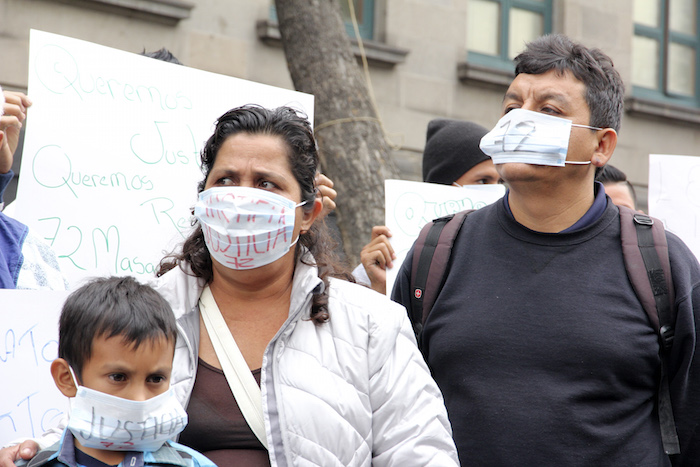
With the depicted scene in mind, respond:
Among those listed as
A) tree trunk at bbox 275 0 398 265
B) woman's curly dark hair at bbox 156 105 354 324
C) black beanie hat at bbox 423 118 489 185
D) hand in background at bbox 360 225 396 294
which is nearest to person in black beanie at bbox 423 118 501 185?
black beanie hat at bbox 423 118 489 185

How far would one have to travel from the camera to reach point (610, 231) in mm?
2986

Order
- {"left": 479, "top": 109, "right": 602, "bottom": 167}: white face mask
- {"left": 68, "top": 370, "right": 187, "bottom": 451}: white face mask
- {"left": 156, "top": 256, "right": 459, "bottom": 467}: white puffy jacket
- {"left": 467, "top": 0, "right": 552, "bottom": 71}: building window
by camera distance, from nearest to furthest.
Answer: {"left": 68, "top": 370, "right": 187, "bottom": 451}: white face mask → {"left": 156, "top": 256, "right": 459, "bottom": 467}: white puffy jacket → {"left": 479, "top": 109, "right": 602, "bottom": 167}: white face mask → {"left": 467, "top": 0, "right": 552, "bottom": 71}: building window

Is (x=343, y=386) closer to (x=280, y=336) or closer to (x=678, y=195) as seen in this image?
(x=280, y=336)

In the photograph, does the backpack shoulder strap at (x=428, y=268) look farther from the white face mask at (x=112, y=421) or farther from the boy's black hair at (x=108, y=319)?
the white face mask at (x=112, y=421)

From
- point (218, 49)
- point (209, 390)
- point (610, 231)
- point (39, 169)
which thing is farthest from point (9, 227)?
point (218, 49)

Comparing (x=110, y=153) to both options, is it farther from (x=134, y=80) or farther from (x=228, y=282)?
(x=228, y=282)

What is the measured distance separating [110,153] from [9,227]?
0.69m

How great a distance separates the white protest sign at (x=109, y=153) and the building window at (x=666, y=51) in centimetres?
1001

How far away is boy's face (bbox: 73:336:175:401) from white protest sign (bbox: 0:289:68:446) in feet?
1.92

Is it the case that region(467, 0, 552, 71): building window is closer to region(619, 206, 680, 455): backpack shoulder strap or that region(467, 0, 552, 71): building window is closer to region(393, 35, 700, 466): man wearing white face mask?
region(393, 35, 700, 466): man wearing white face mask

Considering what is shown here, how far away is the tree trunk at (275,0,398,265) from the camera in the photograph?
599cm

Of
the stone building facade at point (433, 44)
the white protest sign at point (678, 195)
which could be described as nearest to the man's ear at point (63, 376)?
the white protest sign at point (678, 195)

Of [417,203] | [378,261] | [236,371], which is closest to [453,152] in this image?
[417,203]

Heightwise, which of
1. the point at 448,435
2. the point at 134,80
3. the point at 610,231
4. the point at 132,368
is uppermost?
the point at 134,80
